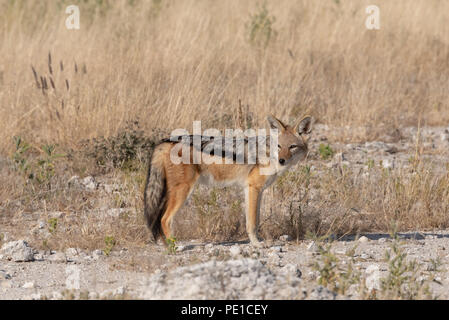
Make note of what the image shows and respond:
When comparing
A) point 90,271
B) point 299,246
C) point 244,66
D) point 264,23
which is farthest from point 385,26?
point 90,271

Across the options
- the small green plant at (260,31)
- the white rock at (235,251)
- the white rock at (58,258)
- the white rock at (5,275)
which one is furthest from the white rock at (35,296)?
the small green plant at (260,31)

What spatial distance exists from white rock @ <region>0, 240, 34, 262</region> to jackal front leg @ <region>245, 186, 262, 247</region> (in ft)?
5.74

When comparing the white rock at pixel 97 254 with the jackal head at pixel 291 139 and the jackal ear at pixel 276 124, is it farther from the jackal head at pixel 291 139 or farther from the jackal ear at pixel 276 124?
the jackal ear at pixel 276 124

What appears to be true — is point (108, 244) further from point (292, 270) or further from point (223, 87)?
point (223, 87)

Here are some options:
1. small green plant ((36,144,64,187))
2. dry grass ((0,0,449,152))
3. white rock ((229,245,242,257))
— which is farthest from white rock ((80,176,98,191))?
white rock ((229,245,242,257))

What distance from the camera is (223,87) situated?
941 cm

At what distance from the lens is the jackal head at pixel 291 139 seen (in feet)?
19.7

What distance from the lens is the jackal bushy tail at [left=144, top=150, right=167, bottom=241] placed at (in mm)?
5801

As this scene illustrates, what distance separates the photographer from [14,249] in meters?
5.47

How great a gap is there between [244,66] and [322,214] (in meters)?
4.34

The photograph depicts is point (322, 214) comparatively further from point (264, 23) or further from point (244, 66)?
point (264, 23)

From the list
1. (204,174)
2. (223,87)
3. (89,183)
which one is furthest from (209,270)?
(223,87)

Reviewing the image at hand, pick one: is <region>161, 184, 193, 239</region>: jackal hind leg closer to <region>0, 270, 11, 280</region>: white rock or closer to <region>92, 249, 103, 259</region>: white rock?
<region>92, 249, 103, 259</region>: white rock

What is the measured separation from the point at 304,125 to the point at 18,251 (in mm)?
2545
